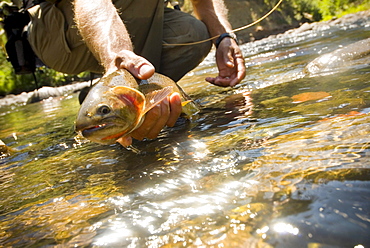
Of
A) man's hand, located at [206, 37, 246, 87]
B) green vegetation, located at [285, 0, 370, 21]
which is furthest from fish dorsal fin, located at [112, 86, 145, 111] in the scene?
green vegetation, located at [285, 0, 370, 21]

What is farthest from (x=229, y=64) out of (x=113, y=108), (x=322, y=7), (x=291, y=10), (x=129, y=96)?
(x=291, y=10)

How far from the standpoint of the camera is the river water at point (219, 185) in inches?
47.8

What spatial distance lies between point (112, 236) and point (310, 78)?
318 centimetres

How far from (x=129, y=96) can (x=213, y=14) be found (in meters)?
2.77

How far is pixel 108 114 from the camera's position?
1.87m

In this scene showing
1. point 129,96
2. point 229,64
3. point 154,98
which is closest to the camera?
point 129,96

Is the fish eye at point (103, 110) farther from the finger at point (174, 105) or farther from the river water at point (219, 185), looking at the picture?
the finger at point (174, 105)

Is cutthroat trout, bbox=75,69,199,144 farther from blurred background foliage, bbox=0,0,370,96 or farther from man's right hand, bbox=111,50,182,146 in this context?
blurred background foliage, bbox=0,0,370,96

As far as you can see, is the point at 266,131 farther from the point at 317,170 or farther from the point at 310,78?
the point at 310,78

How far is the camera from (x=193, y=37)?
437cm

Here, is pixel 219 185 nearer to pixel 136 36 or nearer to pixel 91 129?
pixel 91 129

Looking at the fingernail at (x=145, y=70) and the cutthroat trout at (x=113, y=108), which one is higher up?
the fingernail at (x=145, y=70)

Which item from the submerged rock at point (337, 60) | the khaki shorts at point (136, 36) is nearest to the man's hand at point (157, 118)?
the khaki shorts at point (136, 36)

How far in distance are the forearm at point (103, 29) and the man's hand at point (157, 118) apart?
43 cm
